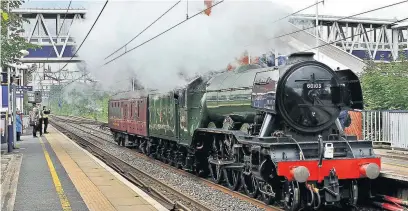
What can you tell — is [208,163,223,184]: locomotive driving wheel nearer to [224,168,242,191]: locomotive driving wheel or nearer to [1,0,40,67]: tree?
[224,168,242,191]: locomotive driving wheel

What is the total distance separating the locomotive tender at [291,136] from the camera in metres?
8.12

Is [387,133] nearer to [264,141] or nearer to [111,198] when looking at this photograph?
[264,141]

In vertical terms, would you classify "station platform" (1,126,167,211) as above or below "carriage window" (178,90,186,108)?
below

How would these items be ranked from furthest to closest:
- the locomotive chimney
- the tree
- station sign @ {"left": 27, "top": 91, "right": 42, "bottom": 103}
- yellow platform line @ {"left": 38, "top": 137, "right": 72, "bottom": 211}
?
station sign @ {"left": 27, "top": 91, "right": 42, "bottom": 103}, the tree, the locomotive chimney, yellow platform line @ {"left": 38, "top": 137, "right": 72, "bottom": 211}

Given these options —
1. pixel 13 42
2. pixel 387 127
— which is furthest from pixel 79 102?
pixel 387 127

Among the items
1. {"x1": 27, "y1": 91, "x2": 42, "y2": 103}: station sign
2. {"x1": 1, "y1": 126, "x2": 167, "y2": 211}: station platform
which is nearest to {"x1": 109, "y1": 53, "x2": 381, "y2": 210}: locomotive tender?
{"x1": 1, "y1": 126, "x2": 167, "y2": 211}: station platform

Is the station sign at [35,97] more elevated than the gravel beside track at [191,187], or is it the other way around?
the station sign at [35,97]

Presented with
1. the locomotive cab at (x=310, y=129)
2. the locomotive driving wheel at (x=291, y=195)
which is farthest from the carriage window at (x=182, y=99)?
the locomotive driving wheel at (x=291, y=195)

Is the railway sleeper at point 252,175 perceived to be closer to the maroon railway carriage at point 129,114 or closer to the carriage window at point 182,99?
the carriage window at point 182,99

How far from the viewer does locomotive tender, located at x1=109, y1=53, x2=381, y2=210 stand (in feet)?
26.7

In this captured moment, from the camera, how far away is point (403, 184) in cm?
906

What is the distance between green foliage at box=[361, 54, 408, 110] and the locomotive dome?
11700mm

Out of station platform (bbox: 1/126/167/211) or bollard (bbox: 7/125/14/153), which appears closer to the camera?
station platform (bbox: 1/126/167/211)

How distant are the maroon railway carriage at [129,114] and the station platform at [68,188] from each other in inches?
151
